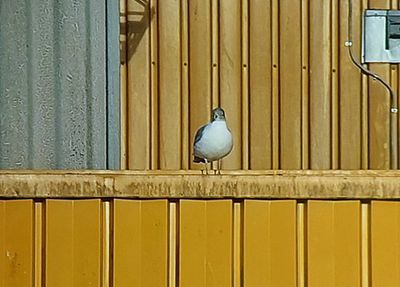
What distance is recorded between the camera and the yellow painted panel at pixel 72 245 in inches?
75.3

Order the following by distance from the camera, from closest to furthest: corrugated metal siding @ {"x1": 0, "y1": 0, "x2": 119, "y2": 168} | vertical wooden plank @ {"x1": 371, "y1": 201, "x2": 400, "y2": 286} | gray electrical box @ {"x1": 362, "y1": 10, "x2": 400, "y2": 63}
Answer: vertical wooden plank @ {"x1": 371, "y1": 201, "x2": 400, "y2": 286}, corrugated metal siding @ {"x1": 0, "y1": 0, "x2": 119, "y2": 168}, gray electrical box @ {"x1": 362, "y1": 10, "x2": 400, "y2": 63}

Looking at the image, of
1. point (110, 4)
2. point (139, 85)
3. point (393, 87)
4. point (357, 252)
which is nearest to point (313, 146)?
point (393, 87)

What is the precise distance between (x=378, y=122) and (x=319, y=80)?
0.39 m

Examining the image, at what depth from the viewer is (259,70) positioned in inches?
162

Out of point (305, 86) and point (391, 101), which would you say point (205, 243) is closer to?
point (305, 86)

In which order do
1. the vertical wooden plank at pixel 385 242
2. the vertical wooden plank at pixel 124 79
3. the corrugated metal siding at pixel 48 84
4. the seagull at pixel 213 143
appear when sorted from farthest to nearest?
1. the vertical wooden plank at pixel 124 79
2. the seagull at pixel 213 143
3. the corrugated metal siding at pixel 48 84
4. the vertical wooden plank at pixel 385 242

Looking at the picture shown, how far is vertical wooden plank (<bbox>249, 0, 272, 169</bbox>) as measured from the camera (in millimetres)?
4113

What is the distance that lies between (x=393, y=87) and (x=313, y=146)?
1.76 feet

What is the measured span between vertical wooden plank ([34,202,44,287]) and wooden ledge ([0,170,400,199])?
0.13 ft

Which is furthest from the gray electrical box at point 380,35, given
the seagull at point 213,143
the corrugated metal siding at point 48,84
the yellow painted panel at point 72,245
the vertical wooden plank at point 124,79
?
the yellow painted panel at point 72,245

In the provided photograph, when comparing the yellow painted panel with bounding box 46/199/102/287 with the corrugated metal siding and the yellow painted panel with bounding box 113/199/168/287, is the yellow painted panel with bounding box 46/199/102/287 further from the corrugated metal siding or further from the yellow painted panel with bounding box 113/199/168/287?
the corrugated metal siding

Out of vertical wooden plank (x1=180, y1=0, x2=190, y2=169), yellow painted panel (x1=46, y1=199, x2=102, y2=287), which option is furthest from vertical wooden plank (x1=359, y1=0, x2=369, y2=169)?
yellow painted panel (x1=46, y1=199, x2=102, y2=287)

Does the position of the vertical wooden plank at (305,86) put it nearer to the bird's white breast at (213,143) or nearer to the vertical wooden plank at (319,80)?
the vertical wooden plank at (319,80)

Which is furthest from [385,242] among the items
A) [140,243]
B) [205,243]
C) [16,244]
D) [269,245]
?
[16,244]
